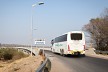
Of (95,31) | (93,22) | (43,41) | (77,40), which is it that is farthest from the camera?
(93,22)

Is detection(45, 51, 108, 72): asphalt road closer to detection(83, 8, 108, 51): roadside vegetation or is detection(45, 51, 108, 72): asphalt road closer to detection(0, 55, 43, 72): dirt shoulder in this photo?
detection(0, 55, 43, 72): dirt shoulder

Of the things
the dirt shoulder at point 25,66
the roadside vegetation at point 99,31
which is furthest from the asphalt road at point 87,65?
the roadside vegetation at point 99,31

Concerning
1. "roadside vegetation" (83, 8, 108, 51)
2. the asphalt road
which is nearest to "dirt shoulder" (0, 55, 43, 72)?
the asphalt road

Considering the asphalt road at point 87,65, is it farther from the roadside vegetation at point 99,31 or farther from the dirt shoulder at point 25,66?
the roadside vegetation at point 99,31

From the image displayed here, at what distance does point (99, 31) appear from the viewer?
7056 cm

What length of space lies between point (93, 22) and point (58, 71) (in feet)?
213

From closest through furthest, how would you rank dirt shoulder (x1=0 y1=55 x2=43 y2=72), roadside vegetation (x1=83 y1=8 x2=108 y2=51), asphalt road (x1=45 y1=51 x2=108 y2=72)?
asphalt road (x1=45 y1=51 x2=108 y2=72) < dirt shoulder (x1=0 y1=55 x2=43 y2=72) < roadside vegetation (x1=83 y1=8 x2=108 y2=51)

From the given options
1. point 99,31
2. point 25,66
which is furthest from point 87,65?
point 99,31

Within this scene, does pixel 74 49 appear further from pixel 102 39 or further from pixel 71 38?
pixel 102 39

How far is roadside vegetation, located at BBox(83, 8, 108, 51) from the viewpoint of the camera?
209 ft

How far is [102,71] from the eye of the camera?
17125 mm

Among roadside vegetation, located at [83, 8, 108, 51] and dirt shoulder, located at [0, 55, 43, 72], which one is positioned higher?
roadside vegetation, located at [83, 8, 108, 51]

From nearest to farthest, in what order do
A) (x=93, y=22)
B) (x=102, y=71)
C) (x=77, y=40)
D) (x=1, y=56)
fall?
(x=102, y=71) → (x=77, y=40) → (x=1, y=56) → (x=93, y=22)

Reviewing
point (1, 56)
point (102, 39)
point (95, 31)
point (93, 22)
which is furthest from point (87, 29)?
point (1, 56)
